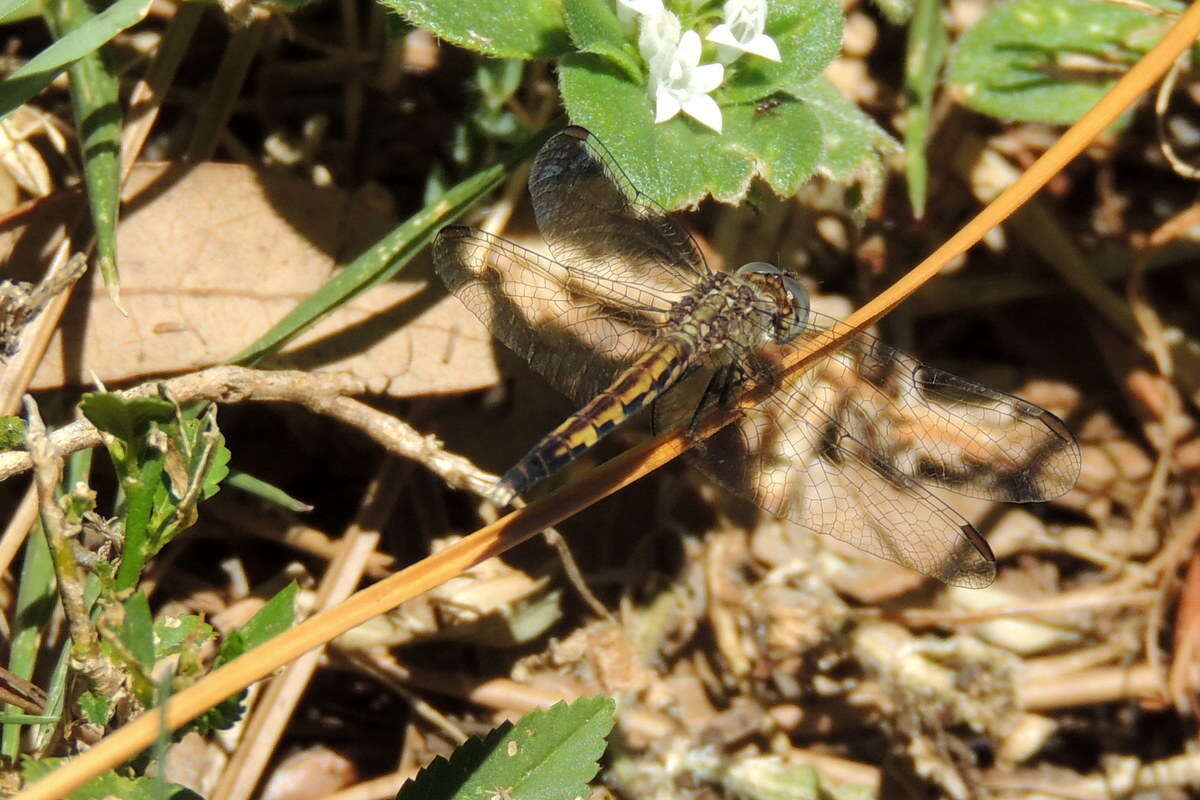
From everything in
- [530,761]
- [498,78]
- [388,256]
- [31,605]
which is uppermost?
[498,78]

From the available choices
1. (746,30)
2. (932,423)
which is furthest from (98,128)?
(932,423)

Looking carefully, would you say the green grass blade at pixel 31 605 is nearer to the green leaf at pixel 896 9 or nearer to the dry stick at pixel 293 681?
the dry stick at pixel 293 681

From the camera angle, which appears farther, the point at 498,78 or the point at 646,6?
the point at 498,78

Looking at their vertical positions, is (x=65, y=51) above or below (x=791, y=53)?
above

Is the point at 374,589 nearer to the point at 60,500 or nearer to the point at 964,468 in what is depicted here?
the point at 60,500

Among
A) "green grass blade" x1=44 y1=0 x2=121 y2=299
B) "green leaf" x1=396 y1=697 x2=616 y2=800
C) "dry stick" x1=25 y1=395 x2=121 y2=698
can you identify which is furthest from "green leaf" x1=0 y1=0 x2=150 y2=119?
"green leaf" x1=396 y1=697 x2=616 y2=800

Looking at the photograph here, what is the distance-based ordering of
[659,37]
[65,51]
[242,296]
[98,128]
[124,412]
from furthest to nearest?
[242,296] → [98,128] → [659,37] → [65,51] → [124,412]

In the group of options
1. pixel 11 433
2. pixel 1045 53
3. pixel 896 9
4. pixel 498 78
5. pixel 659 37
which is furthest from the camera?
pixel 1045 53

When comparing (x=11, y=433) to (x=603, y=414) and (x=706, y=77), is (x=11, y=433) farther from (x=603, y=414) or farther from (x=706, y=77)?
(x=706, y=77)
